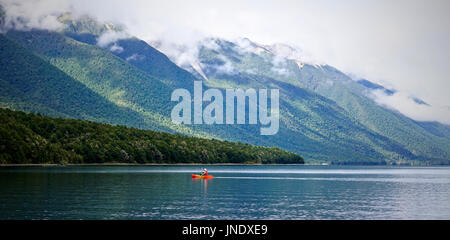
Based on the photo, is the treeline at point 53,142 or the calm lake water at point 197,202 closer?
the calm lake water at point 197,202

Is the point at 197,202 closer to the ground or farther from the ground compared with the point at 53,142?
closer to the ground

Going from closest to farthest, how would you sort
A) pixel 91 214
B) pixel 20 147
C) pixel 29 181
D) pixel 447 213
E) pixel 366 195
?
1. pixel 91 214
2. pixel 447 213
3. pixel 366 195
4. pixel 29 181
5. pixel 20 147

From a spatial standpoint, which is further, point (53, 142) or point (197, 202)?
point (53, 142)

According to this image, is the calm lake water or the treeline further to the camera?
the treeline

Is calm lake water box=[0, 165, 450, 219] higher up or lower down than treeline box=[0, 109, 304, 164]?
lower down

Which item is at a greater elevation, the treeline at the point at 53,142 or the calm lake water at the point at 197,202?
the treeline at the point at 53,142
